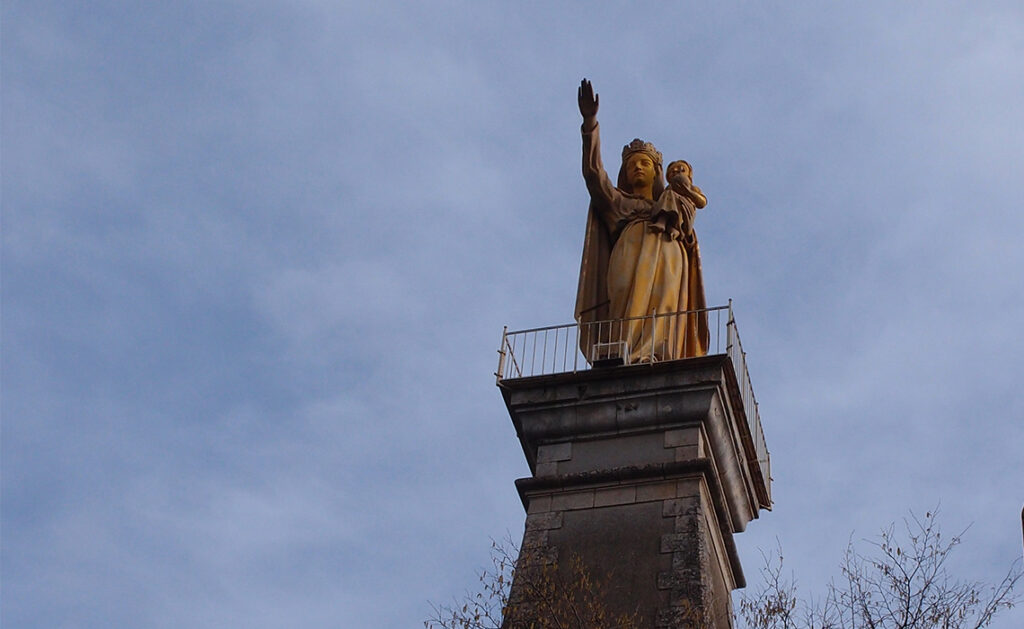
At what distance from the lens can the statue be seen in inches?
722

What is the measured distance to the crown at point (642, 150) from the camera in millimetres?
20406

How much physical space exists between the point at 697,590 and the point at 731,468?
2475mm

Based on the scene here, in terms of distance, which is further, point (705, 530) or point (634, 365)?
point (634, 365)

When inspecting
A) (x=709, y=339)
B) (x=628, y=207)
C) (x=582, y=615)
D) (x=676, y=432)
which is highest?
(x=628, y=207)

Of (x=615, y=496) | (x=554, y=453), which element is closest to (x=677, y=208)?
(x=554, y=453)

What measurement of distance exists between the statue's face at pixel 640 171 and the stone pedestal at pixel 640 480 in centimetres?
358

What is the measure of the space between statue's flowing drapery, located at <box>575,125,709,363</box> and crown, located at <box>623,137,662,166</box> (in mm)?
581

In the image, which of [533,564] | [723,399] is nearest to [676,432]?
[723,399]

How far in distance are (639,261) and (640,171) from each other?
5.65 ft

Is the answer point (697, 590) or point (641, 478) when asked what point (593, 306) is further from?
point (697, 590)

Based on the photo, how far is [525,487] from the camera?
1711cm

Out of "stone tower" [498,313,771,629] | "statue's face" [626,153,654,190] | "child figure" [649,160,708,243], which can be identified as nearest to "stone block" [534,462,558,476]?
"stone tower" [498,313,771,629]

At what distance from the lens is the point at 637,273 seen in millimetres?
18859

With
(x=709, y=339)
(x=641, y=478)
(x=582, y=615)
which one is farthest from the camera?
(x=709, y=339)
